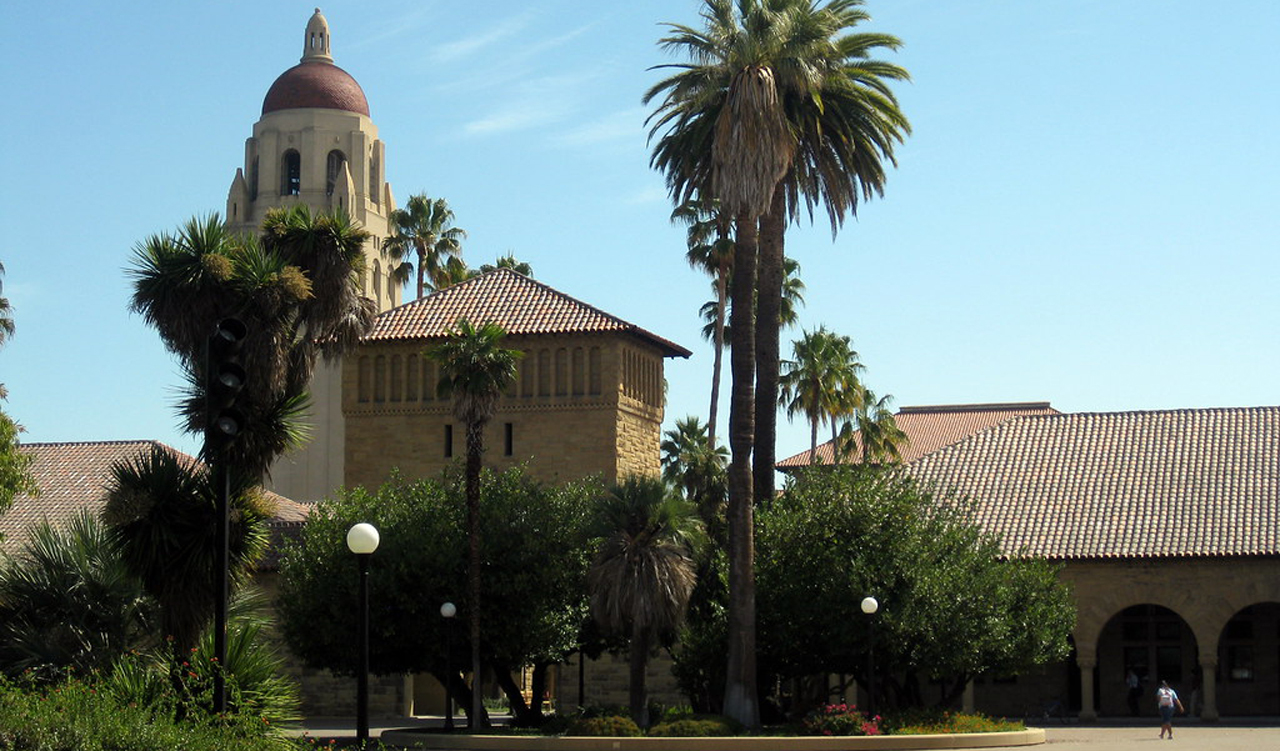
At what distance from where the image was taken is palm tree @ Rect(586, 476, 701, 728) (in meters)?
32.7

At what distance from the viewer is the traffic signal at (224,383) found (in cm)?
1590

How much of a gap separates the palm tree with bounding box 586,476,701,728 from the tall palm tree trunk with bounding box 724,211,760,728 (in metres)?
1.01

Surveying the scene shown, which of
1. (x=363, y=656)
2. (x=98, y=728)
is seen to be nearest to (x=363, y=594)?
(x=363, y=656)

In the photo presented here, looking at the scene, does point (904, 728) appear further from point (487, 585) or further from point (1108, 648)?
point (1108, 648)

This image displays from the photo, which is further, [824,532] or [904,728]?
[824,532]

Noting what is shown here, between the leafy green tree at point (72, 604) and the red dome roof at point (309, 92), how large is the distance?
54645 mm

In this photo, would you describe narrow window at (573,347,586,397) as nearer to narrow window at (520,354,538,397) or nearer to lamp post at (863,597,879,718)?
narrow window at (520,354,538,397)

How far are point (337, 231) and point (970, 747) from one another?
14661 millimetres

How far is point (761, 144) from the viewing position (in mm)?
33844

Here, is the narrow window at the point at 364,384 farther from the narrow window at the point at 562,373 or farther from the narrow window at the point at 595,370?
the narrow window at the point at 595,370

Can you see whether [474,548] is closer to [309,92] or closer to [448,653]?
[448,653]

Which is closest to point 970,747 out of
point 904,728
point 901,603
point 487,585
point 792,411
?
point 904,728

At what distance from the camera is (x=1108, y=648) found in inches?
1769

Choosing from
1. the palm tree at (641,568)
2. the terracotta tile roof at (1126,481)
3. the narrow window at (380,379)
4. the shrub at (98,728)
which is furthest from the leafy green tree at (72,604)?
the terracotta tile roof at (1126,481)
